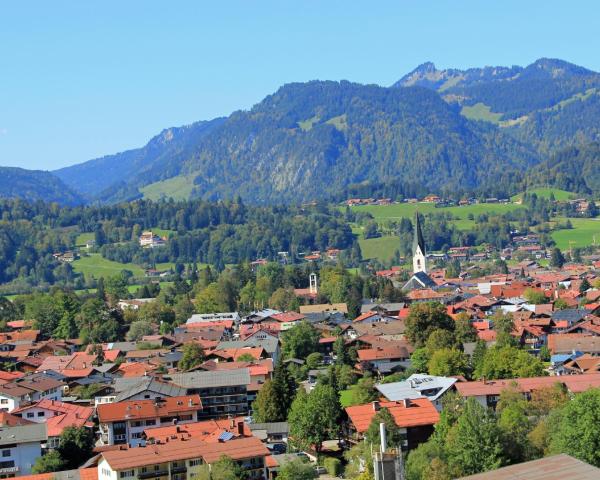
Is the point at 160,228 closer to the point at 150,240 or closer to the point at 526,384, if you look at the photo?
the point at 150,240

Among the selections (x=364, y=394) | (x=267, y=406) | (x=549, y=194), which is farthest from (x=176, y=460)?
(x=549, y=194)

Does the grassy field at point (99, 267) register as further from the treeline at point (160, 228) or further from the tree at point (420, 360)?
the tree at point (420, 360)

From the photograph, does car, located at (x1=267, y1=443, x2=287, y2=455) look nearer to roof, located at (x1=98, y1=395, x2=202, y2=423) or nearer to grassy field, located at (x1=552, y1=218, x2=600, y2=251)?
roof, located at (x1=98, y1=395, x2=202, y2=423)

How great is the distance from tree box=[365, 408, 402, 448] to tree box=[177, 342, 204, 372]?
1823 cm

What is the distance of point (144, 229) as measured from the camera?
14388 centimetres

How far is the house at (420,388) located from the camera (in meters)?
38.8

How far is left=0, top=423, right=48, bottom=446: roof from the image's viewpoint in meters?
35.1

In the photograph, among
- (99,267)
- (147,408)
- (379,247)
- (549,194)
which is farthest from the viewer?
(549,194)

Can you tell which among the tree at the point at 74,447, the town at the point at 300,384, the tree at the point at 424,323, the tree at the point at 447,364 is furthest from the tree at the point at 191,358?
the tree at the point at 74,447

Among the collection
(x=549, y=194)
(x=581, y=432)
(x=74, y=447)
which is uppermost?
(x=549, y=194)

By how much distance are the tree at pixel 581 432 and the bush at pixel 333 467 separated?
6830mm

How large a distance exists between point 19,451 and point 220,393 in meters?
10.5

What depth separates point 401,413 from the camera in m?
36.2

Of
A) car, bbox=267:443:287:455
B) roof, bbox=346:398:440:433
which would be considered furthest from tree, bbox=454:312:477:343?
car, bbox=267:443:287:455
